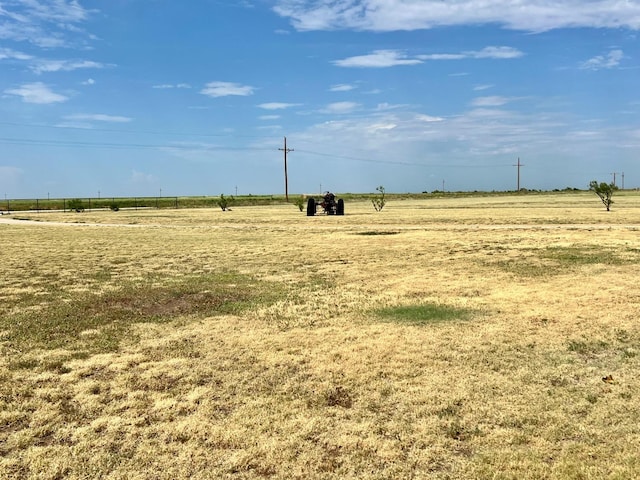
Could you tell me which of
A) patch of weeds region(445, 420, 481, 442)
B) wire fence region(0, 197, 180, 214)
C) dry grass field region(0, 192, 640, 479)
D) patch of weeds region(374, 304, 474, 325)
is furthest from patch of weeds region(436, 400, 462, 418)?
wire fence region(0, 197, 180, 214)

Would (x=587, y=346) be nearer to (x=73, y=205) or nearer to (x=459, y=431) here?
(x=459, y=431)

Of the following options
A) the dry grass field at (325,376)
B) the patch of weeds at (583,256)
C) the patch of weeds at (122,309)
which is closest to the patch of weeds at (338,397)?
the dry grass field at (325,376)

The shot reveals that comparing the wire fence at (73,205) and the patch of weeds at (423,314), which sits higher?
the wire fence at (73,205)

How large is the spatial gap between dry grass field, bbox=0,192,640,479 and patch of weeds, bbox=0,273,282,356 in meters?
0.05

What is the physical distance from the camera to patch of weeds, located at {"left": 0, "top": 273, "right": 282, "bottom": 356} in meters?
6.96

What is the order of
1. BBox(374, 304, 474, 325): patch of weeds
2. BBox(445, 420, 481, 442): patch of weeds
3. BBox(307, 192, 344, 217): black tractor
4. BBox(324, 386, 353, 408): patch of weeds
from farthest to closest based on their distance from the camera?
BBox(307, 192, 344, 217): black tractor → BBox(374, 304, 474, 325): patch of weeds → BBox(324, 386, 353, 408): patch of weeds → BBox(445, 420, 481, 442): patch of weeds

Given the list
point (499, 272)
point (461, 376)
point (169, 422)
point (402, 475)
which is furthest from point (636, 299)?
point (169, 422)

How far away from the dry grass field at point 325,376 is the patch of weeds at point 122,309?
0.17 ft

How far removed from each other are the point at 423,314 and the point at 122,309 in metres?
4.86

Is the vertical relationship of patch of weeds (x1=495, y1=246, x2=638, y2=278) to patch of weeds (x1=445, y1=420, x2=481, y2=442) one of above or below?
above

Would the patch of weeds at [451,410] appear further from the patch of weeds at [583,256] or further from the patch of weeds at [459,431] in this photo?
the patch of weeds at [583,256]

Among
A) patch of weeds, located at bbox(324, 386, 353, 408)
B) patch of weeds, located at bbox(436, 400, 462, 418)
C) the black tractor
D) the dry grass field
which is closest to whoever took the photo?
the dry grass field

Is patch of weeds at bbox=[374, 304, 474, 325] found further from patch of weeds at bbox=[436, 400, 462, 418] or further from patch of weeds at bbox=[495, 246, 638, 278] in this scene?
patch of weeds at bbox=[495, 246, 638, 278]

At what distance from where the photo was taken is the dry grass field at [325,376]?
A: 3.82m
